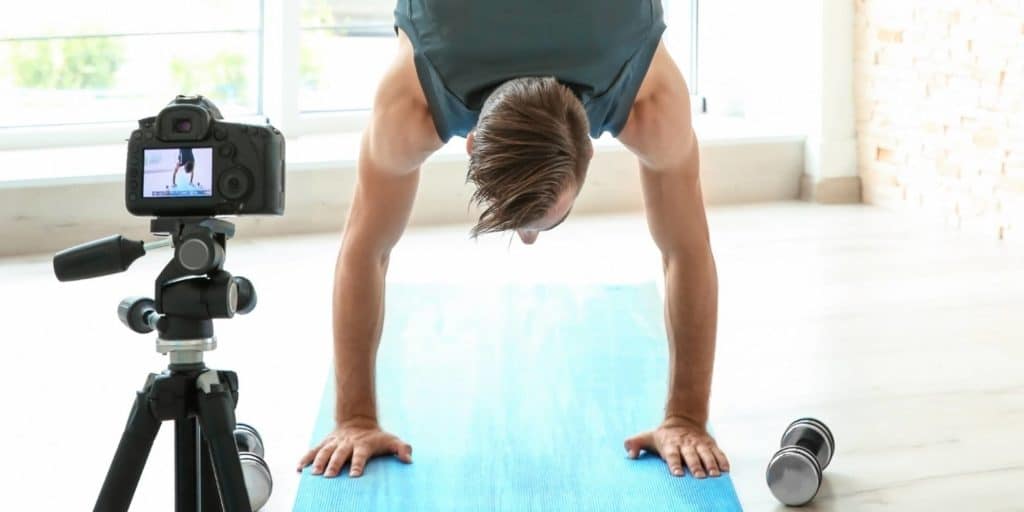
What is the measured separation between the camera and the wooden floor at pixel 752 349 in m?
2.17

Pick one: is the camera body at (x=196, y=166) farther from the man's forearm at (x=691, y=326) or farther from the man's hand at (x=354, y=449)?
the man's forearm at (x=691, y=326)

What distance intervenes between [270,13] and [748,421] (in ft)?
8.25

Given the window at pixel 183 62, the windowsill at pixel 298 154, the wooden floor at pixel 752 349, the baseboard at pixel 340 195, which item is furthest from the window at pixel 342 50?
the wooden floor at pixel 752 349

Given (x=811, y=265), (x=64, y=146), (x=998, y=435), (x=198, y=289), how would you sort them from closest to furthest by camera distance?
(x=198, y=289) < (x=998, y=435) < (x=811, y=265) < (x=64, y=146)

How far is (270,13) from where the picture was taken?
4.35 metres

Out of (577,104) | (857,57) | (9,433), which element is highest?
(857,57)

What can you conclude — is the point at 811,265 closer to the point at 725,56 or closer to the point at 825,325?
the point at 825,325

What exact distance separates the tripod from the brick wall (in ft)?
9.46

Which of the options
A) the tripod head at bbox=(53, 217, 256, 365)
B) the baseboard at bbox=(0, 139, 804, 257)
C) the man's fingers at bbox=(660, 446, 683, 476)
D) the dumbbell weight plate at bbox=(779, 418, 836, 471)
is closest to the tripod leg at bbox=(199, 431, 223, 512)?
the tripod head at bbox=(53, 217, 256, 365)

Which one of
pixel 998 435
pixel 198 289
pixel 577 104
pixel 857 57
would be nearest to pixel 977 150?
pixel 857 57

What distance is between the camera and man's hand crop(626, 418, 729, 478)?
6.95 feet

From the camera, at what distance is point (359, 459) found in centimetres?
212

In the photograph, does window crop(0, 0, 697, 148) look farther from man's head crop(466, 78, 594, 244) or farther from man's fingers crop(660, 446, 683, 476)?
man's head crop(466, 78, 594, 244)

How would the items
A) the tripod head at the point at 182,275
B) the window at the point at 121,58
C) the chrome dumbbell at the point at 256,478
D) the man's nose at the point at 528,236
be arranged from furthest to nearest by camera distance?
1. the window at the point at 121,58
2. the chrome dumbbell at the point at 256,478
3. the man's nose at the point at 528,236
4. the tripod head at the point at 182,275
